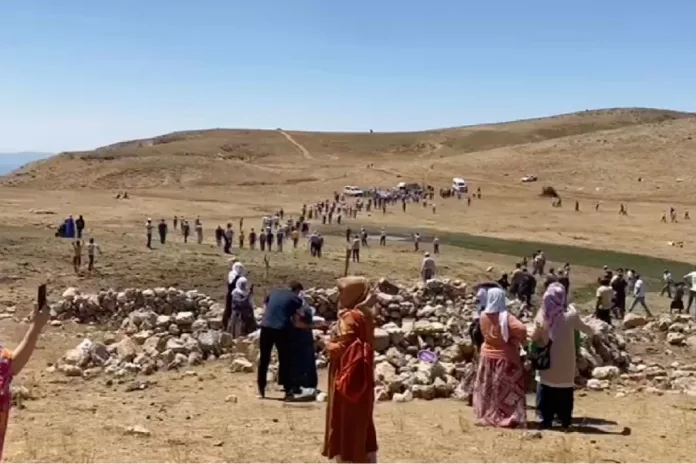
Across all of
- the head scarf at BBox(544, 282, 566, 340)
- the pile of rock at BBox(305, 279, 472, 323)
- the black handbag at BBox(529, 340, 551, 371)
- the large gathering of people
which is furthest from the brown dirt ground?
the pile of rock at BBox(305, 279, 472, 323)

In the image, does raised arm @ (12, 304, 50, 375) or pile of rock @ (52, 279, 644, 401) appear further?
pile of rock @ (52, 279, 644, 401)

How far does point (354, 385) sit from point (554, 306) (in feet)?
9.71

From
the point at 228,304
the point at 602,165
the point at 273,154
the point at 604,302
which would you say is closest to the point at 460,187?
the point at 602,165

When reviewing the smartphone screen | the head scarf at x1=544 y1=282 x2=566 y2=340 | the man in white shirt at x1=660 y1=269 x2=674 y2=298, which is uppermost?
the smartphone screen

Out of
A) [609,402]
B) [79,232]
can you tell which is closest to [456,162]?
[79,232]

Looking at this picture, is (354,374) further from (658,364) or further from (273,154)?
(273,154)

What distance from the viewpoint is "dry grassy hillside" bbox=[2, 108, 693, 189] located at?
85.4m

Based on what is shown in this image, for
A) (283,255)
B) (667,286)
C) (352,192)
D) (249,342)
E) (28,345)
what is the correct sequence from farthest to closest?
(352,192) < (283,255) < (667,286) < (249,342) < (28,345)

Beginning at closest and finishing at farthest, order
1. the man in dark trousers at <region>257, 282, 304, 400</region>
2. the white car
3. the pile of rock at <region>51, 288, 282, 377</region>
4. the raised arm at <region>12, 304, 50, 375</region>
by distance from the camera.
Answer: the raised arm at <region>12, 304, 50, 375</region>, the man in dark trousers at <region>257, 282, 304, 400</region>, the pile of rock at <region>51, 288, 282, 377</region>, the white car

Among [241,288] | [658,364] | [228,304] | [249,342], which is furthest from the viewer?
[228,304]

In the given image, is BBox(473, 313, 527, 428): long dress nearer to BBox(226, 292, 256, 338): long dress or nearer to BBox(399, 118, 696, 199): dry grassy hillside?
BBox(226, 292, 256, 338): long dress

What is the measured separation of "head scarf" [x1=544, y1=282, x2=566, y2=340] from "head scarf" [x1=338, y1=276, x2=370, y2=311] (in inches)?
104

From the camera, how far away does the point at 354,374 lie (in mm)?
6859

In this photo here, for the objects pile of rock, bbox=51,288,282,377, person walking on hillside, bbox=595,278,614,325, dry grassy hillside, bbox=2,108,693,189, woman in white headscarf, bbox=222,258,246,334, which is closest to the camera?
pile of rock, bbox=51,288,282,377
